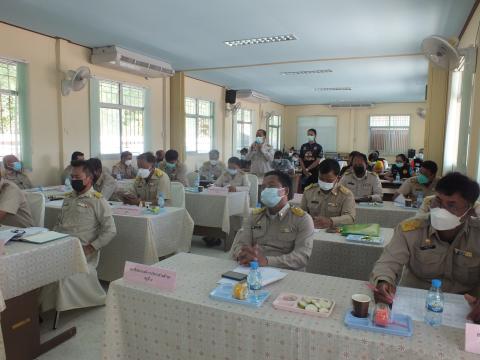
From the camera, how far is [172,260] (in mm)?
2180

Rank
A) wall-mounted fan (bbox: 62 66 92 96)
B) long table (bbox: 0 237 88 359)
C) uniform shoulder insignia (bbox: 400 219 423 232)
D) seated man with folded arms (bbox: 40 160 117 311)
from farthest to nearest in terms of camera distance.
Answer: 1. wall-mounted fan (bbox: 62 66 92 96)
2. seated man with folded arms (bbox: 40 160 117 311)
3. long table (bbox: 0 237 88 359)
4. uniform shoulder insignia (bbox: 400 219 423 232)

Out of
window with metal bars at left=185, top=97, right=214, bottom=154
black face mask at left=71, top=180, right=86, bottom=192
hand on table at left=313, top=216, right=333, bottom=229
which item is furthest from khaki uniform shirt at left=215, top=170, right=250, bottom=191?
window with metal bars at left=185, top=97, right=214, bottom=154

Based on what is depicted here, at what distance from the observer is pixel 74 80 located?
5770 mm

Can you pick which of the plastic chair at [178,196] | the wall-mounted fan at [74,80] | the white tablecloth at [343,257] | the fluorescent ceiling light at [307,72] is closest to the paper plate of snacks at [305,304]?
the white tablecloth at [343,257]

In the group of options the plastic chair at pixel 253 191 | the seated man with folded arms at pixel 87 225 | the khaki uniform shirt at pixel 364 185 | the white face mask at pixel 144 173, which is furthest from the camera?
the plastic chair at pixel 253 191

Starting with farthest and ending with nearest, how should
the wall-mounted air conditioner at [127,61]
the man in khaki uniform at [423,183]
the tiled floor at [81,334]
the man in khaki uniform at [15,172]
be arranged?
the wall-mounted air conditioner at [127,61], the man in khaki uniform at [15,172], the man in khaki uniform at [423,183], the tiled floor at [81,334]

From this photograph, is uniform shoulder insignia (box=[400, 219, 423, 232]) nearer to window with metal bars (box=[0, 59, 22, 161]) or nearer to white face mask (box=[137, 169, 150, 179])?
white face mask (box=[137, 169, 150, 179])

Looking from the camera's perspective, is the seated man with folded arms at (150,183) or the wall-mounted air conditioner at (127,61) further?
the wall-mounted air conditioner at (127,61)

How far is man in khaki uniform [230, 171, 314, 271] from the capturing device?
2311 mm

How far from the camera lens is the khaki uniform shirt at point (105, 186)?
15.3 feet

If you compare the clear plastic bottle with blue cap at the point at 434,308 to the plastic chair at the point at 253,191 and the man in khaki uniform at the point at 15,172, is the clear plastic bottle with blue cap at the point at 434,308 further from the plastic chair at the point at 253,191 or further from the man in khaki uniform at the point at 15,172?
the man in khaki uniform at the point at 15,172

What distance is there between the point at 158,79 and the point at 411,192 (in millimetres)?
5482

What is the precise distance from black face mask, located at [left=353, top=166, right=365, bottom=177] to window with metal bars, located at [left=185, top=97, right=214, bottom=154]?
5398 mm

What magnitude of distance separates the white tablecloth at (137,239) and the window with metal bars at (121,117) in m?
3.17
